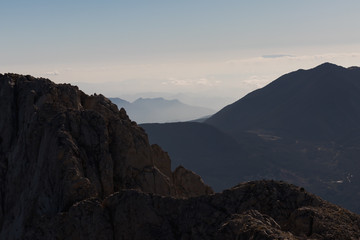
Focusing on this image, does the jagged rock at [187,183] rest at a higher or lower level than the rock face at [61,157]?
lower

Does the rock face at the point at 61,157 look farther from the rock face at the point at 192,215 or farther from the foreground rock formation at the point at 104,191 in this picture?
the rock face at the point at 192,215

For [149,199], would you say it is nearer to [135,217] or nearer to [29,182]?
[135,217]

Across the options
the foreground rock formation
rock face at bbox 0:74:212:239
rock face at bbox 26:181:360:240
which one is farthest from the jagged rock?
rock face at bbox 26:181:360:240

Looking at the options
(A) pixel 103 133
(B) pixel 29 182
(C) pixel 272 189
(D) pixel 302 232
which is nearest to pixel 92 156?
(A) pixel 103 133

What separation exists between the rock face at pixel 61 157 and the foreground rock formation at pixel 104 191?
10 centimetres

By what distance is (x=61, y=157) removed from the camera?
140 feet

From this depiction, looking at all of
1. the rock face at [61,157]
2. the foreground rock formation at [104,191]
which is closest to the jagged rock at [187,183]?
the foreground rock formation at [104,191]

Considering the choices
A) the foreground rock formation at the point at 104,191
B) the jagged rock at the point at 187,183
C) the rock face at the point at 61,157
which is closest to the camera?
the foreground rock formation at the point at 104,191

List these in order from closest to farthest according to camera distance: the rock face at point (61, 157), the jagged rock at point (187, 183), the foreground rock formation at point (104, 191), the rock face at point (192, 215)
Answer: the rock face at point (192, 215), the foreground rock formation at point (104, 191), the rock face at point (61, 157), the jagged rock at point (187, 183)

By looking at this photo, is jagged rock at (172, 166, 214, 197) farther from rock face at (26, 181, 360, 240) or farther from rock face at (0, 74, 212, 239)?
rock face at (26, 181, 360, 240)

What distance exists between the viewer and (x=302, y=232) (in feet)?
103

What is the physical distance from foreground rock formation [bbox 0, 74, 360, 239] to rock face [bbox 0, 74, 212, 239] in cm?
10

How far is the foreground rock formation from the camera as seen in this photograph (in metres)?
32.5

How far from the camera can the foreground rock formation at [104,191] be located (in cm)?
3250
